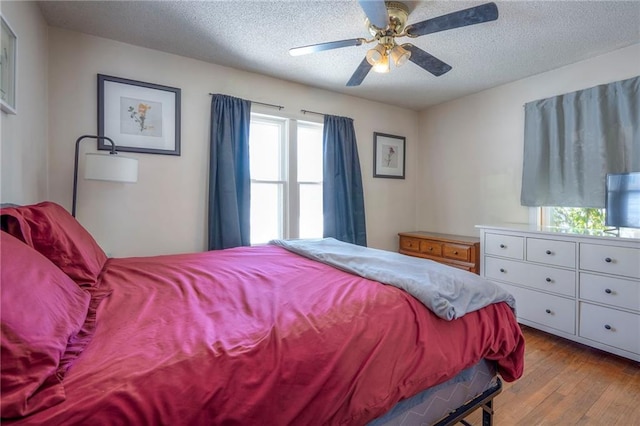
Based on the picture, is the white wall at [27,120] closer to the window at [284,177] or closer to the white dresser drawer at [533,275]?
the window at [284,177]

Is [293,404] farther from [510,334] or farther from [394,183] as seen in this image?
[394,183]

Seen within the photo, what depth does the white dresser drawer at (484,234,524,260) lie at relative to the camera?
2.68 m

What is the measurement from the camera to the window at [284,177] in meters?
3.23

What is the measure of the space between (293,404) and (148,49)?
2.94 m

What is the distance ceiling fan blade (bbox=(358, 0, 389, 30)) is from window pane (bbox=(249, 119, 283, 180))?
1.84 m

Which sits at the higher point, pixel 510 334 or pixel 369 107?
pixel 369 107

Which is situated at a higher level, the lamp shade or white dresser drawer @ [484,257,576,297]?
the lamp shade

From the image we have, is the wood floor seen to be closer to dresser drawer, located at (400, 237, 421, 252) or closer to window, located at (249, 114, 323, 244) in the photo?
dresser drawer, located at (400, 237, 421, 252)

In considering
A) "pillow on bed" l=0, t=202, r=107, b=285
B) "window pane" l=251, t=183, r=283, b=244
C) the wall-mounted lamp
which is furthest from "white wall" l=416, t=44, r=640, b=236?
"pillow on bed" l=0, t=202, r=107, b=285

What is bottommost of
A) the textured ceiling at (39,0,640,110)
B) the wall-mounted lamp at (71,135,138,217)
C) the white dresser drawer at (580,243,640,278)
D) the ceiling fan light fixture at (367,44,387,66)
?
the white dresser drawer at (580,243,640,278)

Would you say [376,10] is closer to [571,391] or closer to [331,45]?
[331,45]

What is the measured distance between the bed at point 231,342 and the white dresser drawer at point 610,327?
4.24 feet

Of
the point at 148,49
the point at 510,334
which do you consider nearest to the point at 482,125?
the point at 510,334

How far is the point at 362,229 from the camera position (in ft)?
12.0
